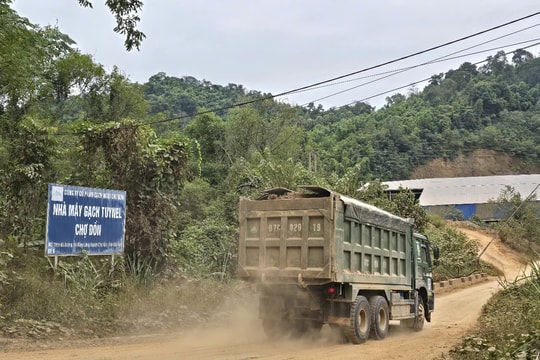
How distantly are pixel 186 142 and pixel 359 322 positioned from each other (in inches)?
301

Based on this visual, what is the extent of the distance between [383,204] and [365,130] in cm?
4588

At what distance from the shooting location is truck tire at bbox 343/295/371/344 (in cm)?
1081

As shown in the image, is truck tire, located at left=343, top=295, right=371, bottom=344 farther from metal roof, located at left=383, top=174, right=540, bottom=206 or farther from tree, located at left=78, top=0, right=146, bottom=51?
metal roof, located at left=383, top=174, right=540, bottom=206

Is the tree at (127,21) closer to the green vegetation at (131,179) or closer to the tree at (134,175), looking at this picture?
the green vegetation at (131,179)

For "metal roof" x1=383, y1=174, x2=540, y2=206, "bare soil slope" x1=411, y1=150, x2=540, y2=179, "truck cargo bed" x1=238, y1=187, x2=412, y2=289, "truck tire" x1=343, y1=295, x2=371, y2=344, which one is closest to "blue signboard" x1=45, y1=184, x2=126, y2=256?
"truck cargo bed" x1=238, y1=187, x2=412, y2=289

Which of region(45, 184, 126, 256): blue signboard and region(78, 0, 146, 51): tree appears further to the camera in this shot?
region(45, 184, 126, 256): blue signboard

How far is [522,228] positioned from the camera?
50.0 metres

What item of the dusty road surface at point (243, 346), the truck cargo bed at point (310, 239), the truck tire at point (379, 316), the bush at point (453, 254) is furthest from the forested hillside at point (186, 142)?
the bush at point (453, 254)

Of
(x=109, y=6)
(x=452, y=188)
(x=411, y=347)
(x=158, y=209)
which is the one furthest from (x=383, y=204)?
(x=452, y=188)

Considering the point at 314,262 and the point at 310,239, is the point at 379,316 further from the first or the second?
the point at 310,239

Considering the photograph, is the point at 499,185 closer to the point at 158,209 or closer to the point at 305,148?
the point at 305,148

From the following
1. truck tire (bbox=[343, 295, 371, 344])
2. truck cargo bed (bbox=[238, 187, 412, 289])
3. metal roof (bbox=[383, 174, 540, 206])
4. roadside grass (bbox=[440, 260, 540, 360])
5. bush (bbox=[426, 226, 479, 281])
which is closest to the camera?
roadside grass (bbox=[440, 260, 540, 360])

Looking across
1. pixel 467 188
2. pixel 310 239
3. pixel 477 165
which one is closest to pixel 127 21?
pixel 310 239

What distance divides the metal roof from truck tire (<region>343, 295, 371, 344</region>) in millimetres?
57269
